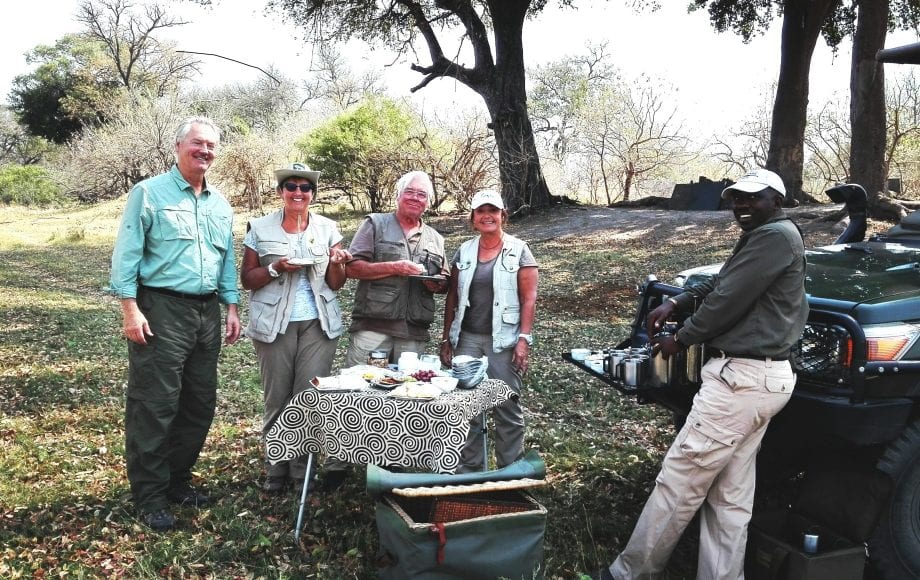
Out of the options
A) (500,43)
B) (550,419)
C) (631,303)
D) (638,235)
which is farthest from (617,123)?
(550,419)

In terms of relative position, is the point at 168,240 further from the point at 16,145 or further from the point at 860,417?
the point at 16,145

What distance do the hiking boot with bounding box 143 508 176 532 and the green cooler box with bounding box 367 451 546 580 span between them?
4.23 feet

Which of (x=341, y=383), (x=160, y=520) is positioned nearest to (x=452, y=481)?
(x=341, y=383)

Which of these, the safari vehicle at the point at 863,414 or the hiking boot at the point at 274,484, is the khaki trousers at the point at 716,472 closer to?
the safari vehicle at the point at 863,414

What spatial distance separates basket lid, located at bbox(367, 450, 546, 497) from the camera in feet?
11.3

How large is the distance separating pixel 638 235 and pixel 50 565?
1377 cm

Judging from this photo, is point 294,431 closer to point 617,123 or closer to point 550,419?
point 550,419

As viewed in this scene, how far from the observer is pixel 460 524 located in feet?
10.8

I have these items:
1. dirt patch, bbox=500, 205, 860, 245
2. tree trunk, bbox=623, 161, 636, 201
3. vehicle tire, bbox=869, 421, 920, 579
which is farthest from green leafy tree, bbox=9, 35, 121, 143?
vehicle tire, bbox=869, 421, 920, 579

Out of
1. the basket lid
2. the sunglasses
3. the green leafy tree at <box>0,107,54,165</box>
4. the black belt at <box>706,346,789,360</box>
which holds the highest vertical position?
the green leafy tree at <box>0,107,54,165</box>

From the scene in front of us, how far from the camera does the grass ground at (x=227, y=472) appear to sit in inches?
149

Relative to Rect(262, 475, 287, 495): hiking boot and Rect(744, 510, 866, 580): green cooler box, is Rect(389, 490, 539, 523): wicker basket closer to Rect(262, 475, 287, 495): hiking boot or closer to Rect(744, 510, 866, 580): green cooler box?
Rect(744, 510, 866, 580): green cooler box

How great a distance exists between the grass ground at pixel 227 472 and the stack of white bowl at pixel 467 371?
914 mm

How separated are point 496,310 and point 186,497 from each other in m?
2.08
